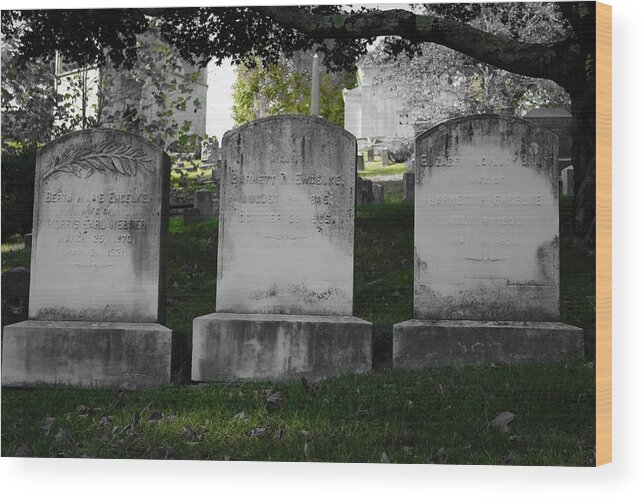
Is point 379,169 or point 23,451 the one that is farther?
point 379,169

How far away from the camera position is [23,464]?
499 centimetres

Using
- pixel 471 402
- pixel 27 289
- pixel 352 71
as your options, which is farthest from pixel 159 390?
pixel 352 71

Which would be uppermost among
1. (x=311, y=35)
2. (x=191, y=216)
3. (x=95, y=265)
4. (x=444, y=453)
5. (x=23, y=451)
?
(x=311, y=35)

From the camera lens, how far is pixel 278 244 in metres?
5.45

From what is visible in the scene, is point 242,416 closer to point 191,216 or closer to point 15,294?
point 15,294

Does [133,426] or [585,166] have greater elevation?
[585,166]

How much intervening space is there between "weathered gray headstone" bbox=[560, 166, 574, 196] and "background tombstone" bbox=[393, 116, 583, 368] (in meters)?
0.06

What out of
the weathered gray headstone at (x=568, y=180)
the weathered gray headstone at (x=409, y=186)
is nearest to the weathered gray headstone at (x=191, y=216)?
the weathered gray headstone at (x=409, y=186)

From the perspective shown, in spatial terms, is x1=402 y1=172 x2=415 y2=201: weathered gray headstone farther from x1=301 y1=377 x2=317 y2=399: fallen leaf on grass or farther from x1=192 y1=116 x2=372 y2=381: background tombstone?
x1=301 y1=377 x2=317 y2=399: fallen leaf on grass

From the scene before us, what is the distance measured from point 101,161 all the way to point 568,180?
3.30 meters

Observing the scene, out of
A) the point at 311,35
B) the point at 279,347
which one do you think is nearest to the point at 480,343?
the point at 279,347

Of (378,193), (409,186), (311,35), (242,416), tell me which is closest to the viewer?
(242,416)

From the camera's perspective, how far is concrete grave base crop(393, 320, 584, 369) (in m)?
5.14

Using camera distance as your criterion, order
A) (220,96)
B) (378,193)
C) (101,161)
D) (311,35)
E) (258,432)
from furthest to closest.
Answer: (378,193) → (220,96) → (101,161) → (311,35) → (258,432)
